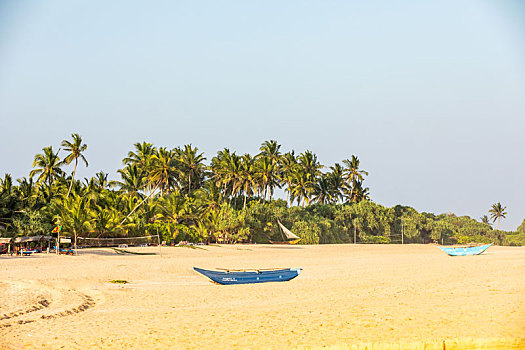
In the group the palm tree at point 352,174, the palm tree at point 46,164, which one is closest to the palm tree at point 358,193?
the palm tree at point 352,174

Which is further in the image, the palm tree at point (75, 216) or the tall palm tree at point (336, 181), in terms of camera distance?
the tall palm tree at point (336, 181)

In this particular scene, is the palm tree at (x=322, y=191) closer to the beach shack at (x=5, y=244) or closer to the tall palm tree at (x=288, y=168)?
the tall palm tree at (x=288, y=168)

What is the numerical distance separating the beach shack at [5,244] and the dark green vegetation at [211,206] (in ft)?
9.44

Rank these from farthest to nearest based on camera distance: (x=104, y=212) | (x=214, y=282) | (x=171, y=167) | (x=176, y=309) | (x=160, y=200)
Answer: (x=171, y=167) < (x=160, y=200) < (x=104, y=212) < (x=214, y=282) < (x=176, y=309)

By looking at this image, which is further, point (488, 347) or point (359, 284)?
point (359, 284)

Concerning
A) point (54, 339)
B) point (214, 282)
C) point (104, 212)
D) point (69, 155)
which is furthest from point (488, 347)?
point (69, 155)

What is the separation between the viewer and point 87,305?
1540 cm

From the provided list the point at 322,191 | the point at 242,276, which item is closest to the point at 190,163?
the point at 322,191

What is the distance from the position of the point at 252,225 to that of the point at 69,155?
2533 cm

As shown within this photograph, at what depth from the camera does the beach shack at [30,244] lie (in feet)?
125

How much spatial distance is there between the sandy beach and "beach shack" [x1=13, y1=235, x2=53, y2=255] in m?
15.3

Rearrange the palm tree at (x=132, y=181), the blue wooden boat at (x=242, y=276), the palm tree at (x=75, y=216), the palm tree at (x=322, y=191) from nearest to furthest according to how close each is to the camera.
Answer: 1. the blue wooden boat at (x=242, y=276)
2. the palm tree at (x=75, y=216)
3. the palm tree at (x=132, y=181)
4. the palm tree at (x=322, y=191)

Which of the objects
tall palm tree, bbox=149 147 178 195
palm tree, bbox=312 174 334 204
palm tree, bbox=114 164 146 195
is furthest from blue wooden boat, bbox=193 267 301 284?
palm tree, bbox=312 174 334 204

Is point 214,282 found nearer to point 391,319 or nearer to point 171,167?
point 391,319
